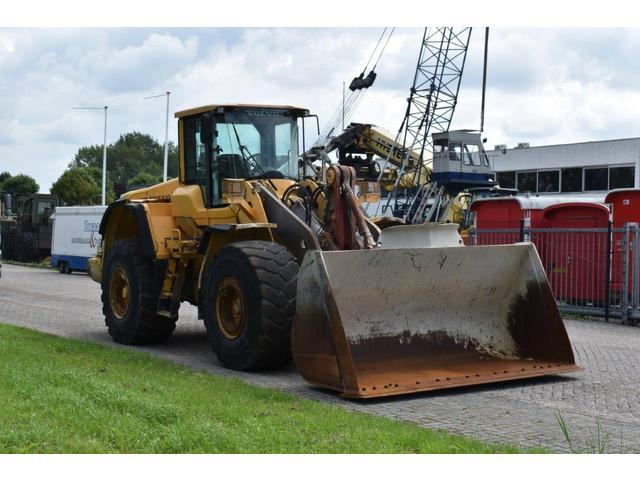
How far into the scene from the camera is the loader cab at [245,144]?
11.1m

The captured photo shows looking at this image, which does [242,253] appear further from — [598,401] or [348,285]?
[598,401]

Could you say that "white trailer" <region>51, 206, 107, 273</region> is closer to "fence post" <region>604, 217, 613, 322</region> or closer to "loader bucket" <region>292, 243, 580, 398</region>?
"fence post" <region>604, 217, 613, 322</region>

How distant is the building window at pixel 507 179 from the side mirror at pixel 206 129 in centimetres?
3911

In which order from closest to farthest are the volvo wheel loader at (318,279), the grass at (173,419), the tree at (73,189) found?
the grass at (173,419), the volvo wheel loader at (318,279), the tree at (73,189)

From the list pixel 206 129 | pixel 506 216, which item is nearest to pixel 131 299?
pixel 206 129

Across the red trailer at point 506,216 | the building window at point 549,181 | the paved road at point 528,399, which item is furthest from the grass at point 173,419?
the building window at point 549,181

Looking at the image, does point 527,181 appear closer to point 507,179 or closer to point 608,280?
point 507,179

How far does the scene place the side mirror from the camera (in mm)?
10969

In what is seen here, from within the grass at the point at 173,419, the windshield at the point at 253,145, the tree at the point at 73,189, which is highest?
the tree at the point at 73,189

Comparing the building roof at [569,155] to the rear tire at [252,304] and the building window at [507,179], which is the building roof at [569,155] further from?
the rear tire at [252,304]

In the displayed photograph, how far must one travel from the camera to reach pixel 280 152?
1137cm

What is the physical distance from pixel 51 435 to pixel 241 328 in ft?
12.1

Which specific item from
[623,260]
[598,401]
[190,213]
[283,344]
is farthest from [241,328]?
[623,260]

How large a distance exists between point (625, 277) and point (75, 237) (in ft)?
65.6
